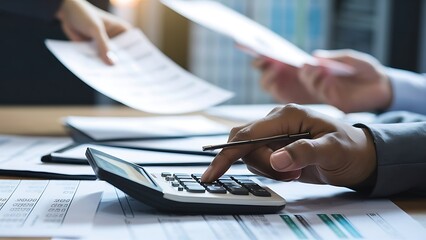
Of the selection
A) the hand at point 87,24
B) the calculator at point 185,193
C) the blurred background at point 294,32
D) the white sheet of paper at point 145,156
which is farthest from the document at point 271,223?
the blurred background at point 294,32

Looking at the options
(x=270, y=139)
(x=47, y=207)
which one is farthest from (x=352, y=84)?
(x=47, y=207)

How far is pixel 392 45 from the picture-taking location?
2.20m

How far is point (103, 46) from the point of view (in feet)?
3.50

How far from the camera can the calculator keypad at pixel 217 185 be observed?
1.96 feet

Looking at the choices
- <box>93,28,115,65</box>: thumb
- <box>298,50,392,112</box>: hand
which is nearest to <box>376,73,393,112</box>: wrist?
<box>298,50,392,112</box>: hand

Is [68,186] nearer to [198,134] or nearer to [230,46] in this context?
[198,134]

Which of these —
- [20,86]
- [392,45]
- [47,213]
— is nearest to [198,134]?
[47,213]

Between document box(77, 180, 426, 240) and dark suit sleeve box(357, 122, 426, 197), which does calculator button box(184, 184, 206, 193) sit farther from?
dark suit sleeve box(357, 122, 426, 197)

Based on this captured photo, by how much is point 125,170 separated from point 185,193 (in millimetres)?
63

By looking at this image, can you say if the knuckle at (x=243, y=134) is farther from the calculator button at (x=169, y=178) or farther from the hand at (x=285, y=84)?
the hand at (x=285, y=84)

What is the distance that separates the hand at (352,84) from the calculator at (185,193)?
2.27ft

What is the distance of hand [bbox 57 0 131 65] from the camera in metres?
1.09

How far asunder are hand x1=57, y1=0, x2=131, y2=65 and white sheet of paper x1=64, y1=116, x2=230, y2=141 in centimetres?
12

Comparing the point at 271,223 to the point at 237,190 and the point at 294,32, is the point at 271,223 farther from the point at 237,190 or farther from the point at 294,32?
the point at 294,32
